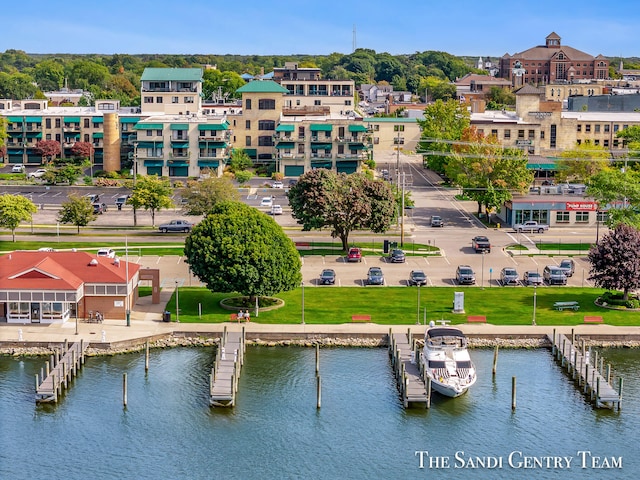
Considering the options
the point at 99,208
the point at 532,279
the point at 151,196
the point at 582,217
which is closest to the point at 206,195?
the point at 151,196

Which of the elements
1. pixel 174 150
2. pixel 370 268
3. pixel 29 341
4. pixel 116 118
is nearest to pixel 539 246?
pixel 370 268

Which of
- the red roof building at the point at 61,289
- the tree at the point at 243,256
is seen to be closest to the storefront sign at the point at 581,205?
the tree at the point at 243,256

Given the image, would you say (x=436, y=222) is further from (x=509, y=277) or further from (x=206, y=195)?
(x=509, y=277)

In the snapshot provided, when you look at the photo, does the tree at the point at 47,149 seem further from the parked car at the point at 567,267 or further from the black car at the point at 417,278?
the parked car at the point at 567,267

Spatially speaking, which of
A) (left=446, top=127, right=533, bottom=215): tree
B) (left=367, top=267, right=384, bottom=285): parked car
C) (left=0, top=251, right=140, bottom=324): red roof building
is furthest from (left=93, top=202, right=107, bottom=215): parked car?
(left=367, top=267, right=384, bottom=285): parked car

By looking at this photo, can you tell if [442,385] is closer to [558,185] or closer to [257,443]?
[257,443]

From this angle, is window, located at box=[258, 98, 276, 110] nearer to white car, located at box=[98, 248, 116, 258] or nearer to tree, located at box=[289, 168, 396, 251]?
tree, located at box=[289, 168, 396, 251]
